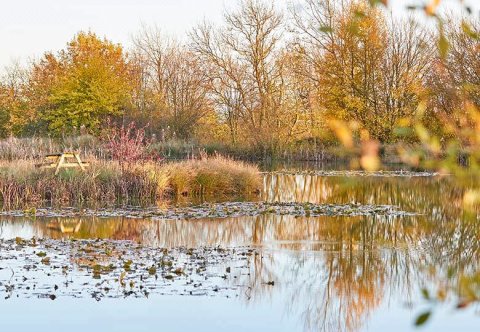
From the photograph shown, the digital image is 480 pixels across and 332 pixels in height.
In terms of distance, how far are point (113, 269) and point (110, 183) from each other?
33.0 feet

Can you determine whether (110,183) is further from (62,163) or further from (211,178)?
(211,178)

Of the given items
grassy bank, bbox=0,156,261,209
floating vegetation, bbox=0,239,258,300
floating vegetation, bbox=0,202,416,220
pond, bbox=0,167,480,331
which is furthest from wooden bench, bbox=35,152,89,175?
floating vegetation, bbox=0,239,258,300

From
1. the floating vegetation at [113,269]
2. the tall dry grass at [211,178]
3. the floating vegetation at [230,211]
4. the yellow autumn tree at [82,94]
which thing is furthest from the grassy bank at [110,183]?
the yellow autumn tree at [82,94]

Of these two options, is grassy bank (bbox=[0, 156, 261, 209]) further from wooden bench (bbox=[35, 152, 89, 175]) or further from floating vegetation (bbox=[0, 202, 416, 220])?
floating vegetation (bbox=[0, 202, 416, 220])

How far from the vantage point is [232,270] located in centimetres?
1038

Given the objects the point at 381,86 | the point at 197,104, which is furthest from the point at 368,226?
the point at 197,104

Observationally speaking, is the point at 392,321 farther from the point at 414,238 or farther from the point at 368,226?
the point at 368,226

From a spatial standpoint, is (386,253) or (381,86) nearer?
(386,253)

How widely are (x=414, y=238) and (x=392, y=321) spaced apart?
16.0 ft

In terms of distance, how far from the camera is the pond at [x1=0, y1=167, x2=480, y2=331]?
8.52 m

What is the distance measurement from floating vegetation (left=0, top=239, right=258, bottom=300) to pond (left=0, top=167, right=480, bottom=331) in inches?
0.7

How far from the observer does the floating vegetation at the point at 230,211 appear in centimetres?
1585

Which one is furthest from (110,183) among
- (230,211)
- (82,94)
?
(82,94)

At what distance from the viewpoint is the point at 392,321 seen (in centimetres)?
887
